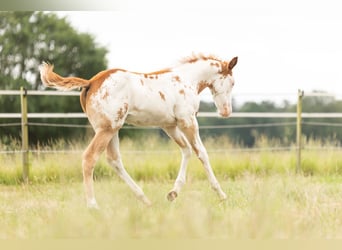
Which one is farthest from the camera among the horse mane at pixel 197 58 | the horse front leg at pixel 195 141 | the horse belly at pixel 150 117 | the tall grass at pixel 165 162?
the tall grass at pixel 165 162

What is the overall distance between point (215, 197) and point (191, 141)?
491 millimetres

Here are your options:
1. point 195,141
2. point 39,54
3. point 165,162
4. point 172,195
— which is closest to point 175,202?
point 172,195

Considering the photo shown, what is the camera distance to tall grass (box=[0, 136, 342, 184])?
5898 mm

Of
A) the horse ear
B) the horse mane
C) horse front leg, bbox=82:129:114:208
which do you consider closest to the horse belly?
horse front leg, bbox=82:129:114:208

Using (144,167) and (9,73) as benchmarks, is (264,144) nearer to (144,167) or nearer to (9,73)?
(144,167)

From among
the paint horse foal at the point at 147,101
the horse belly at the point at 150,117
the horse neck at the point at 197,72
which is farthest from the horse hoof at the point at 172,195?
the horse neck at the point at 197,72

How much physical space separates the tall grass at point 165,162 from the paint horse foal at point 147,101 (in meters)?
1.50

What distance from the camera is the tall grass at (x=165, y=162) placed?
590 cm

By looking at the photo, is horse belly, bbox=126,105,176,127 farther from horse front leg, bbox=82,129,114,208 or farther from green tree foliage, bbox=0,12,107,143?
green tree foliage, bbox=0,12,107,143

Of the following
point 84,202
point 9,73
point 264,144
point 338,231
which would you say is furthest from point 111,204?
point 9,73

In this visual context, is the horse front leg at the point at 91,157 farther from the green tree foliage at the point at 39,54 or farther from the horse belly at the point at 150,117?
the green tree foliage at the point at 39,54

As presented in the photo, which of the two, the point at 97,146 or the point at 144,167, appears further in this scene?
the point at 144,167

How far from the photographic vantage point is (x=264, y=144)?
6.91 meters

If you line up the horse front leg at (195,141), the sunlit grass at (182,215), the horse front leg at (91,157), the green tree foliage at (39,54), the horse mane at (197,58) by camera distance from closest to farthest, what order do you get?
the sunlit grass at (182,215), the horse front leg at (91,157), the horse front leg at (195,141), the horse mane at (197,58), the green tree foliage at (39,54)
